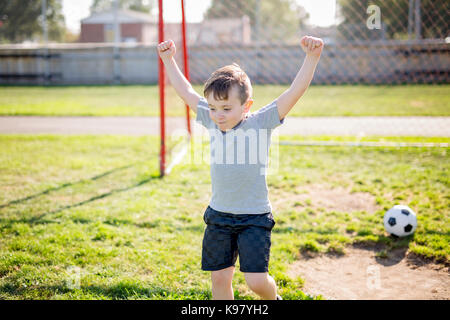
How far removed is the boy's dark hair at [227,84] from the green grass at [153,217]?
1.41 metres

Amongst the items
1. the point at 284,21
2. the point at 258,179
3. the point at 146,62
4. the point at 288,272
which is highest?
the point at 284,21

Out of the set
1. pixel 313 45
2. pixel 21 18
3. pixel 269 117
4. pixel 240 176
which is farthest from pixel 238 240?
pixel 21 18

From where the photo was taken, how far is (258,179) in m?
2.36

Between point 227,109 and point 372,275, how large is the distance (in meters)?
1.88

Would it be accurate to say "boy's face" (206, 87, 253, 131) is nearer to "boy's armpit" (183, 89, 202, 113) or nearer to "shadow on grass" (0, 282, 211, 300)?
"boy's armpit" (183, 89, 202, 113)

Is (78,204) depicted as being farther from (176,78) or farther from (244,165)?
(244,165)

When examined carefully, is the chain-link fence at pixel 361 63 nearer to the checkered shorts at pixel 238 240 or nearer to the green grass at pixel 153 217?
the green grass at pixel 153 217

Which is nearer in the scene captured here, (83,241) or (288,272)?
(288,272)

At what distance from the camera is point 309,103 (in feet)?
40.6

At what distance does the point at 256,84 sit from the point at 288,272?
1156 cm

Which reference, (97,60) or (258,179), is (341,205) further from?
(97,60)

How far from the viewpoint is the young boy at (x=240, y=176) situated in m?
2.24
